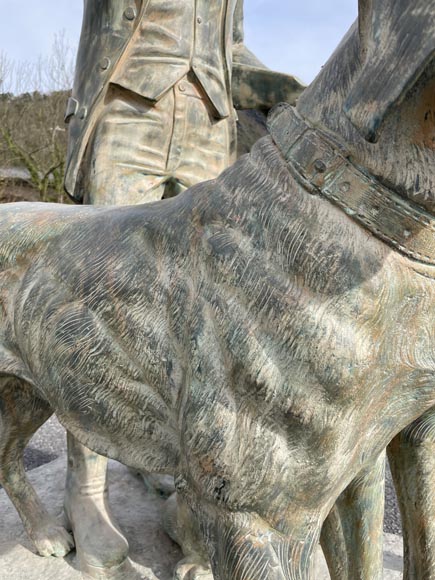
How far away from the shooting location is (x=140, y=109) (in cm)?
184

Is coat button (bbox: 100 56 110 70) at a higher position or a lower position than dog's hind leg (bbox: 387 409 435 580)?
higher

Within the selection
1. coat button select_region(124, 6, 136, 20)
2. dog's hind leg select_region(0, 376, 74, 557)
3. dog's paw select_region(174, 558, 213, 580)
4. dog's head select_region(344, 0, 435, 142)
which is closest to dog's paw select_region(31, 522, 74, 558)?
dog's hind leg select_region(0, 376, 74, 557)

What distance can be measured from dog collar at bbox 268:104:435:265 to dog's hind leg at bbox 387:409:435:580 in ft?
1.43

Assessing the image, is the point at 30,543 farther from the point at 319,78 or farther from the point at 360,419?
the point at 319,78

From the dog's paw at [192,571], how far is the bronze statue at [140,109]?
0.15 meters

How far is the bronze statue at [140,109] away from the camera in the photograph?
1.76 m

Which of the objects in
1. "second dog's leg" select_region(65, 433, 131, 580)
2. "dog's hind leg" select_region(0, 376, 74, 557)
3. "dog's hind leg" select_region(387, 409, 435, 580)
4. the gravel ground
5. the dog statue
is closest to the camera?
the dog statue

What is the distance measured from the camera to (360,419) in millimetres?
969

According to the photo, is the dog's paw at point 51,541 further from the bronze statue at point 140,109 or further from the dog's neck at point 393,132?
the dog's neck at point 393,132

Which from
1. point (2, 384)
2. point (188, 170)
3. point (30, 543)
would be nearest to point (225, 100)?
point (188, 170)

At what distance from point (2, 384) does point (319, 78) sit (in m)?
1.06

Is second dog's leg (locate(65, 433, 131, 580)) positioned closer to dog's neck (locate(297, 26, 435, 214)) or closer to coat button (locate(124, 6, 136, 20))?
coat button (locate(124, 6, 136, 20))

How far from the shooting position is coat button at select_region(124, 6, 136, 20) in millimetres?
1704

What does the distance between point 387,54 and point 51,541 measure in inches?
62.7
